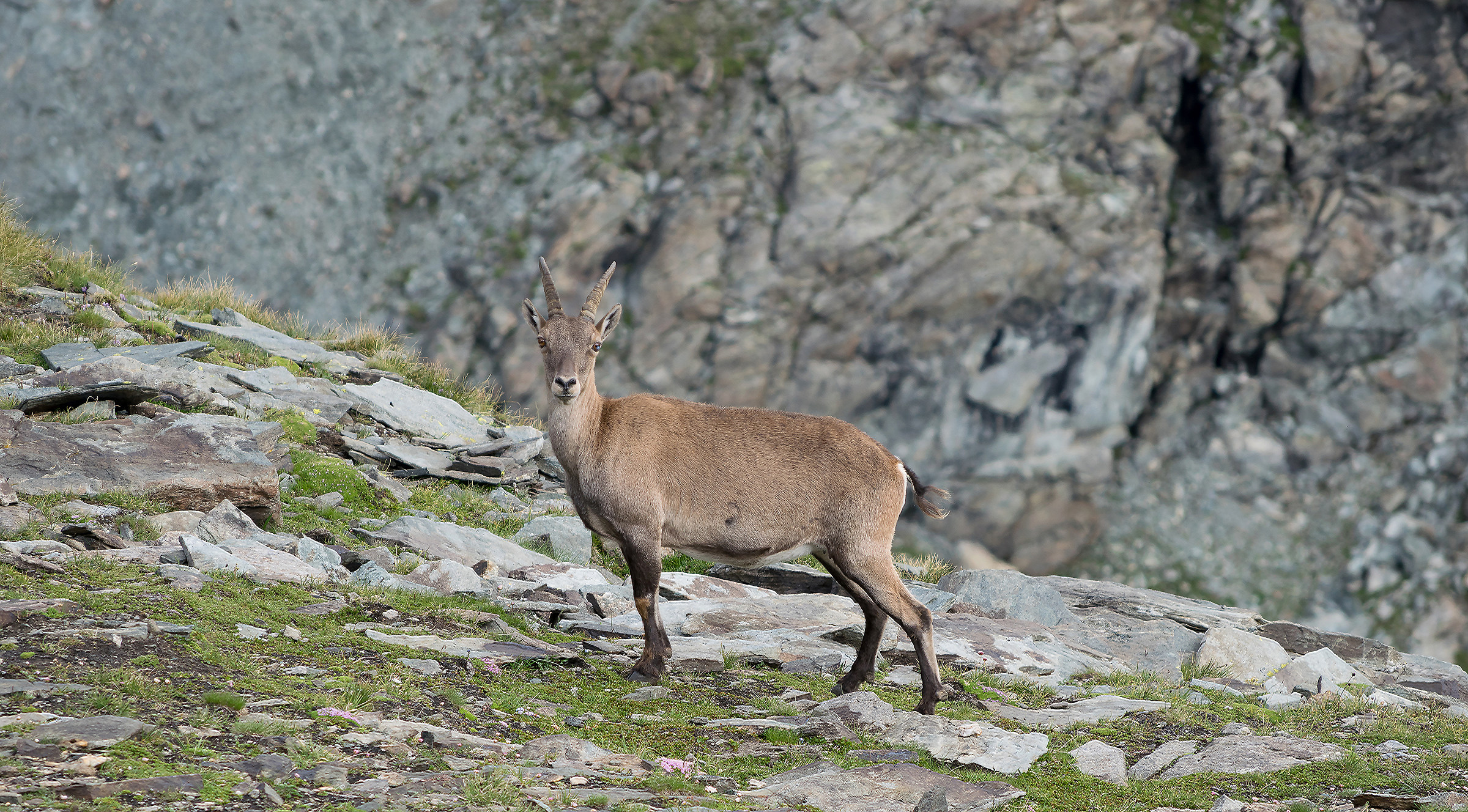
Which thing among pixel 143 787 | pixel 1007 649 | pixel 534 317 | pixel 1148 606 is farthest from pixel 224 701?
pixel 1148 606

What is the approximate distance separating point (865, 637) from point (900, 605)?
0.69 metres

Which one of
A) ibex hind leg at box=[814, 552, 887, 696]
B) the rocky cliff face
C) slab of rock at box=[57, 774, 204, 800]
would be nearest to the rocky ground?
slab of rock at box=[57, 774, 204, 800]

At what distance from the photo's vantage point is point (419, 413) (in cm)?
1872

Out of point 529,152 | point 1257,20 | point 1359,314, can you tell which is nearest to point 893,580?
point 529,152

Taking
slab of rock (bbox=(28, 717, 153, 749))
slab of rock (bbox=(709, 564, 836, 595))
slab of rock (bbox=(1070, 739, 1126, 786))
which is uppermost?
slab of rock (bbox=(28, 717, 153, 749))

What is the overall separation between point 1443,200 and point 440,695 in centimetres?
8215

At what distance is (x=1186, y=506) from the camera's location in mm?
72188

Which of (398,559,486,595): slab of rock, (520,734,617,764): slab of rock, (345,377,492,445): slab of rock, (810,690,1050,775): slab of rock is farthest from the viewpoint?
(345,377,492,445): slab of rock

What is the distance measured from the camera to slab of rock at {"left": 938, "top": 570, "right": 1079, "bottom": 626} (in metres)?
15.3

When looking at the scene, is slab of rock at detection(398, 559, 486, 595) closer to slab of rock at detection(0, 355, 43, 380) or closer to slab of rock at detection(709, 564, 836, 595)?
slab of rock at detection(709, 564, 836, 595)

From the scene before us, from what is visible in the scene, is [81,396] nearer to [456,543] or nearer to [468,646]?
[456,543]

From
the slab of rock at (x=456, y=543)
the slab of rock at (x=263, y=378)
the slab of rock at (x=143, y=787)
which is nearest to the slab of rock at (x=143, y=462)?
the slab of rock at (x=456, y=543)

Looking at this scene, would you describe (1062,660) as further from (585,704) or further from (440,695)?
(440,695)

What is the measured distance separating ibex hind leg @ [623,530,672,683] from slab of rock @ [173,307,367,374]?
11.1m
